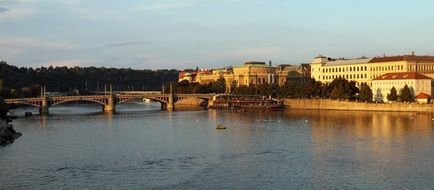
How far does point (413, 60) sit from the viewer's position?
88188 mm

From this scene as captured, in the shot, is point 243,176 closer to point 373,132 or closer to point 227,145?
point 227,145

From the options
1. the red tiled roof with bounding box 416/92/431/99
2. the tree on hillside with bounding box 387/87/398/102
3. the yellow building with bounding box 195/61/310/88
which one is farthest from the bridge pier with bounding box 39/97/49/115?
the yellow building with bounding box 195/61/310/88

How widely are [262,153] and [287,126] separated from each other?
18.2 m

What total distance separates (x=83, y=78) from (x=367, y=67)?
298ft

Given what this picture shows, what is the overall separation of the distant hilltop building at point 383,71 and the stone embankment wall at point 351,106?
14.6 feet

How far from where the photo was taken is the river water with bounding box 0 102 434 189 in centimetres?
2638

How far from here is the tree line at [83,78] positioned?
13088 cm

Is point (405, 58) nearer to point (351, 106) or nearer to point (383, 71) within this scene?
point (383, 71)

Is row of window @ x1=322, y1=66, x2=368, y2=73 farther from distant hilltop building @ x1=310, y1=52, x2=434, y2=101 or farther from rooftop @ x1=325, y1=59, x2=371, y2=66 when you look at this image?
rooftop @ x1=325, y1=59, x2=371, y2=66

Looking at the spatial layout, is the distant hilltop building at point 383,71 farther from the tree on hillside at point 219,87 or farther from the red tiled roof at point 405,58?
the tree on hillside at point 219,87

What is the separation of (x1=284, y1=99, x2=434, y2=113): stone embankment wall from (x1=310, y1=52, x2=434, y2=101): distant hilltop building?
176 inches

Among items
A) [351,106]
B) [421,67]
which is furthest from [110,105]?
[421,67]

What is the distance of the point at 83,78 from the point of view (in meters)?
168

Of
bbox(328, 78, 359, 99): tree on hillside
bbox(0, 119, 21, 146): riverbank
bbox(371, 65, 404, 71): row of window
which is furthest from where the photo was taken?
bbox(371, 65, 404, 71): row of window
